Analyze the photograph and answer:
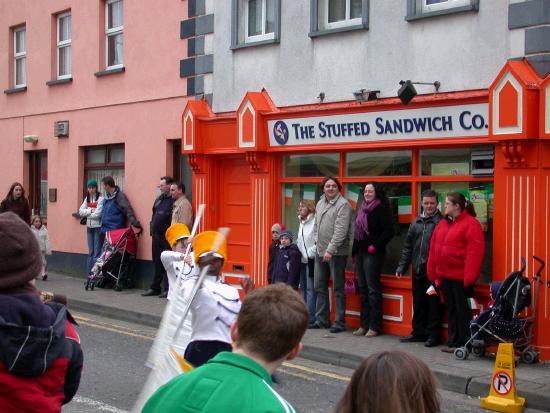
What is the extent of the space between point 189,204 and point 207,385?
12891 millimetres

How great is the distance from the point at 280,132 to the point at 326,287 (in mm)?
2553

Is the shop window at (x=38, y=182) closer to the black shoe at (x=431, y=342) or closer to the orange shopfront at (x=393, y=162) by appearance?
the orange shopfront at (x=393, y=162)

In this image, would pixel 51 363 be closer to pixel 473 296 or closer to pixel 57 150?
→ pixel 473 296

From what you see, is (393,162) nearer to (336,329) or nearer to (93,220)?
(336,329)

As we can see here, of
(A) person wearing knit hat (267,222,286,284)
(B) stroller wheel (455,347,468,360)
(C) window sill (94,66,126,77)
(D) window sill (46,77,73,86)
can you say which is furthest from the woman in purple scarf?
(D) window sill (46,77,73,86)

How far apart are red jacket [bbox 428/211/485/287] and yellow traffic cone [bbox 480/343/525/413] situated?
2.05 m

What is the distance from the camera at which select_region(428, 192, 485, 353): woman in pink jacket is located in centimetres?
1051

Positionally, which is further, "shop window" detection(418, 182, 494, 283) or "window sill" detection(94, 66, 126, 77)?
"window sill" detection(94, 66, 126, 77)

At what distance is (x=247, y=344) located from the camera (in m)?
2.82

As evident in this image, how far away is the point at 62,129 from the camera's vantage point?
1934 cm

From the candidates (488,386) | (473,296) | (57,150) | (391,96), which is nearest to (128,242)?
(57,150)

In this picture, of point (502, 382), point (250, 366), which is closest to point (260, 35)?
point (502, 382)

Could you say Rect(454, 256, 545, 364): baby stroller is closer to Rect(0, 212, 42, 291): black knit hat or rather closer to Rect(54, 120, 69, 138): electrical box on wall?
Rect(0, 212, 42, 291): black knit hat

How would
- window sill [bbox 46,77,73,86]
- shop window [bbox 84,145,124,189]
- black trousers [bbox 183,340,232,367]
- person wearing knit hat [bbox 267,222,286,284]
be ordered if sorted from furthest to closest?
window sill [bbox 46,77,73,86] < shop window [bbox 84,145,124,189] < person wearing knit hat [bbox 267,222,286,284] < black trousers [bbox 183,340,232,367]
